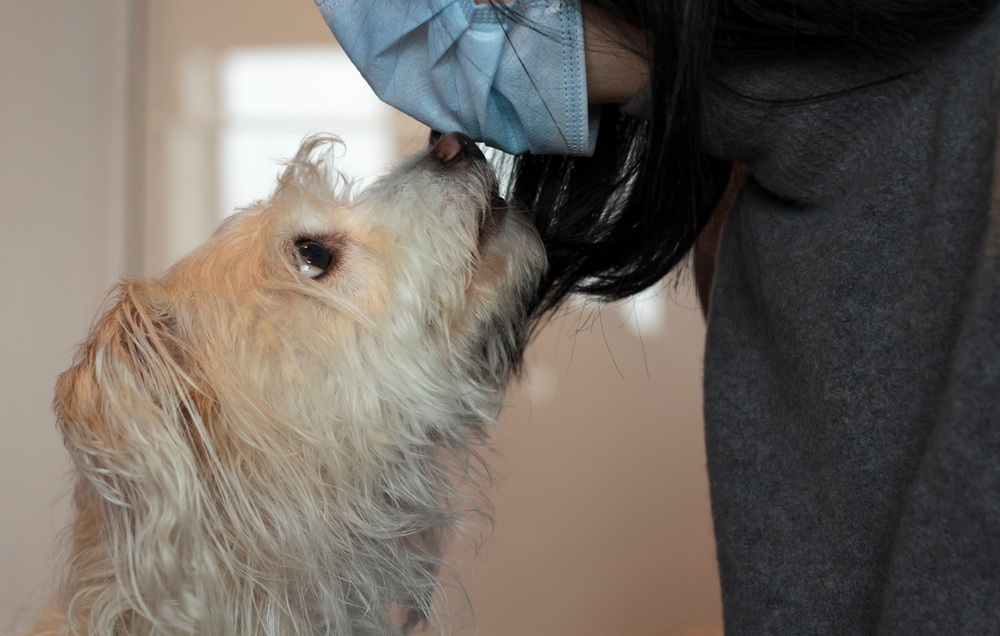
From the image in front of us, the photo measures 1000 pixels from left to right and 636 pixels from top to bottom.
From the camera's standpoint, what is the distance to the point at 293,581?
0.67 m

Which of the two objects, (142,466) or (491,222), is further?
(491,222)

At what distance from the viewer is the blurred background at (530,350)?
156 centimetres

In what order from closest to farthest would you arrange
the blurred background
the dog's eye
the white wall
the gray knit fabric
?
1. the gray knit fabric
2. the dog's eye
3. the white wall
4. the blurred background

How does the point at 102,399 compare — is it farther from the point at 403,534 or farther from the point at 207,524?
the point at 403,534

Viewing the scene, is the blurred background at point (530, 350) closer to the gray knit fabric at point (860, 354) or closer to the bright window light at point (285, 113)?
the bright window light at point (285, 113)

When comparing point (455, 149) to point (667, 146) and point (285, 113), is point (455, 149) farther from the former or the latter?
point (285, 113)

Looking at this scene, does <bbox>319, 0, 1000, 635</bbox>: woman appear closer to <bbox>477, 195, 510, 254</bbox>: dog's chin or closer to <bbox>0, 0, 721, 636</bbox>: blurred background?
<bbox>477, 195, 510, 254</bbox>: dog's chin

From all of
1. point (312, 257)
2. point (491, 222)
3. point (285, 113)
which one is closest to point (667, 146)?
point (491, 222)

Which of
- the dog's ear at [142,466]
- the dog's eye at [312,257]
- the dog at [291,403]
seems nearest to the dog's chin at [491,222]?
the dog at [291,403]

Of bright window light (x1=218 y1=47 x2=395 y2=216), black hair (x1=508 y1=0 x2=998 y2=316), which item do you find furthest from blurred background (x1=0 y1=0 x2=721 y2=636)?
black hair (x1=508 y1=0 x2=998 y2=316)

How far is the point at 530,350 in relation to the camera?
157 cm

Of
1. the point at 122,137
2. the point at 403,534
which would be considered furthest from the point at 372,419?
the point at 122,137

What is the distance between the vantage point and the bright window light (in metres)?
1.60

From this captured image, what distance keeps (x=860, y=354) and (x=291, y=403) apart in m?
0.45
